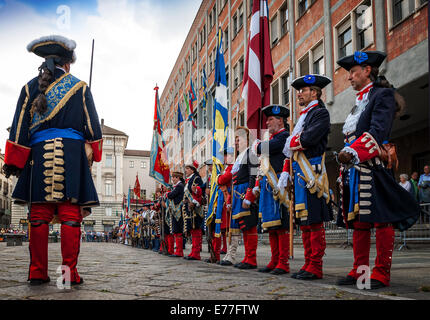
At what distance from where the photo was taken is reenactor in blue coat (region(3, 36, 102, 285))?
4.27 meters

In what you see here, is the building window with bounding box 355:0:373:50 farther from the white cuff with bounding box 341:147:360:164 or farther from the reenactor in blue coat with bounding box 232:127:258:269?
the white cuff with bounding box 341:147:360:164

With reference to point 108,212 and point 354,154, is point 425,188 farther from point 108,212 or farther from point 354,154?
point 108,212

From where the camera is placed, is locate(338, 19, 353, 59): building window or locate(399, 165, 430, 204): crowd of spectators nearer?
locate(399, 165, 430, 204): crowd of spectators

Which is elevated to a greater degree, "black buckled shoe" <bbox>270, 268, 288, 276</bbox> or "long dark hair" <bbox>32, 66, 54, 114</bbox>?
"long dark hair" <bbox>32, 66, 54, 114</bbox>

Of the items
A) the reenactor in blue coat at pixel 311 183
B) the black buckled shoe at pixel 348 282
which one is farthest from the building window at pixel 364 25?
the black buckled shoe at pixel 348 282

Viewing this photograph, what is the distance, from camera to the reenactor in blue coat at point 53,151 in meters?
4.27

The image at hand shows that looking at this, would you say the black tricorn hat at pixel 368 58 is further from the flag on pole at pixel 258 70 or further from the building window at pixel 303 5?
the building window at pixel 303 5

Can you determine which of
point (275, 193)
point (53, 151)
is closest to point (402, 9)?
point (275, 193)

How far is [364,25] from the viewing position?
16016 mm

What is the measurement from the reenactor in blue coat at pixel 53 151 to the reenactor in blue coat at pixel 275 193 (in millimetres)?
2264

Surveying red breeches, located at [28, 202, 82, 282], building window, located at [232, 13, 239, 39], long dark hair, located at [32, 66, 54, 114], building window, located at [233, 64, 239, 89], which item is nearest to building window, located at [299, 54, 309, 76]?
building window, located at [233, 64, 239, 89]

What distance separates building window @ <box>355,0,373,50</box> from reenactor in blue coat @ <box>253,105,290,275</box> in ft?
35.1
